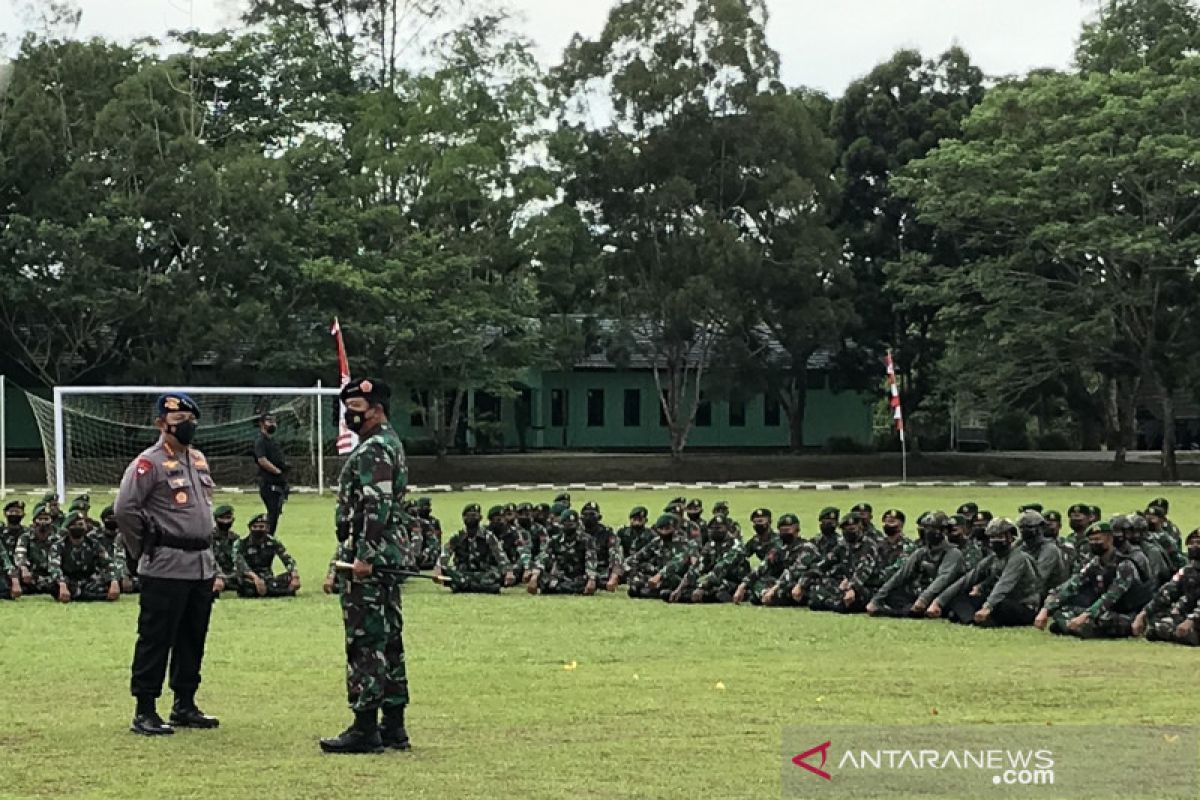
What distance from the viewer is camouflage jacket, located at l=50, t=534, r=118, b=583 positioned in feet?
52.1

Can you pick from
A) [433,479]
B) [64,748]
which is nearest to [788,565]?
[64,748]

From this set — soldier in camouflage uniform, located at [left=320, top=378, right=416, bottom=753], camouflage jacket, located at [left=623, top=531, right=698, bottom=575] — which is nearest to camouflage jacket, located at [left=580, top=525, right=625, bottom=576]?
camouflage jacket, located at [left=623, top=531, right=698, bottom=575]

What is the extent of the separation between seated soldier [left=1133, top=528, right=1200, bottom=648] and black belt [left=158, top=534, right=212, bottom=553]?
23.4 ft

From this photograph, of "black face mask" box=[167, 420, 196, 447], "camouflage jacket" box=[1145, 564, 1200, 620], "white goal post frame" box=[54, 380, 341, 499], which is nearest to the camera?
"black face mask" box=[167, 420, 196, 447]

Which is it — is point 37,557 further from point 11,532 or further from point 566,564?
point 566,564

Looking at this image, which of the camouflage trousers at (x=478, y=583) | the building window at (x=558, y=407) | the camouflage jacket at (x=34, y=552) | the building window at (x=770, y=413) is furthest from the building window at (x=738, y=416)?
the camouflage jacket at (x=34, y=552)

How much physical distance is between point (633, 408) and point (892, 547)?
138 ft

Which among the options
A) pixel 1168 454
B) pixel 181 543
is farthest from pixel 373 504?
pixel 1168 454

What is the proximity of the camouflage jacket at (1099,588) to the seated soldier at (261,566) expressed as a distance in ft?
23.1

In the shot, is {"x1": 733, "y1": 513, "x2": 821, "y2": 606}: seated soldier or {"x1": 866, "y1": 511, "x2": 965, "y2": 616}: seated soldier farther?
{"x1": 733, "y1": 513, "x2": 821, "y2": 606}: seated soldier

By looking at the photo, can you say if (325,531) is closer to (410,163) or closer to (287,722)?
(287,722)

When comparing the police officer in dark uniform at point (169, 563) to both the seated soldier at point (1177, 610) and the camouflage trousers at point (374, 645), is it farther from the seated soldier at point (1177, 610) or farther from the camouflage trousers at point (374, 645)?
the seated soldier at point (1177, 610)

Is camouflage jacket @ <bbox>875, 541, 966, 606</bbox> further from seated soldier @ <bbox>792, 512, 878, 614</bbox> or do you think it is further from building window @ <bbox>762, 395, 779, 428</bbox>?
building window @ <bbox>762, 395, 779, 428</bbox>

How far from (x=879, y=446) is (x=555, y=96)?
51.9 ft
